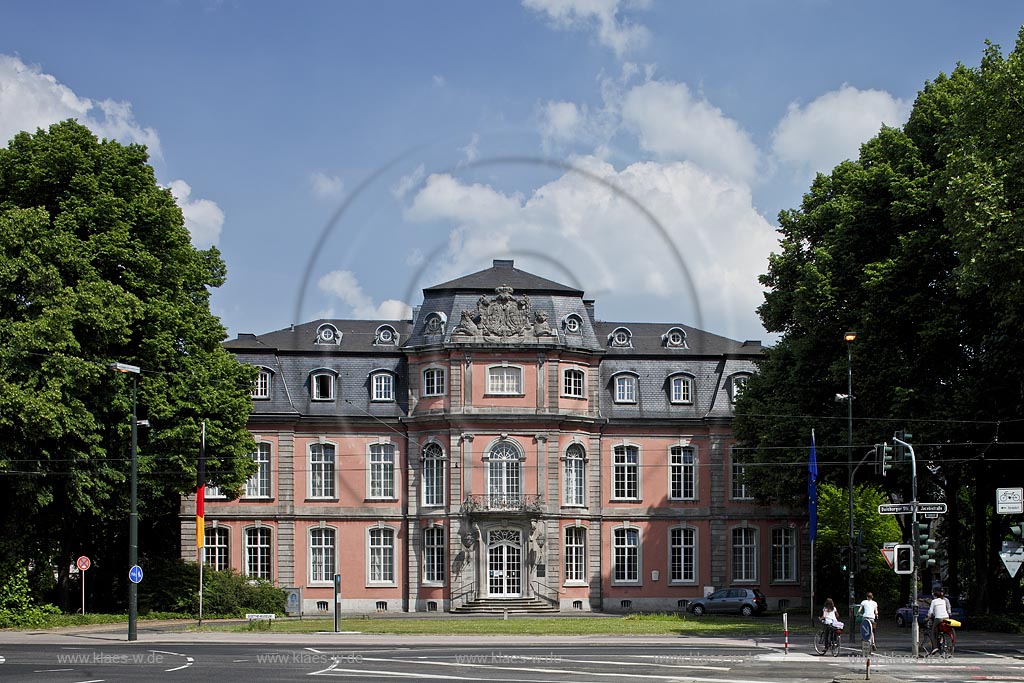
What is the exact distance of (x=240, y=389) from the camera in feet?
182

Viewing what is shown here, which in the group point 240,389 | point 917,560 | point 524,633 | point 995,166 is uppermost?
point 995,166

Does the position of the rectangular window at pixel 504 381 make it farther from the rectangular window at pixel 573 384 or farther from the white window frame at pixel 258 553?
the white window frame at pixel 258 553

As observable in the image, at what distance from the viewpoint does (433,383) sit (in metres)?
65.5

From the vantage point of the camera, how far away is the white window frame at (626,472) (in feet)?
224

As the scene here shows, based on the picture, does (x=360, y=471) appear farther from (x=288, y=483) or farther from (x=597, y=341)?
(x=597, y=341)

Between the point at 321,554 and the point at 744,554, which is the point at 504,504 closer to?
the point at 321,554

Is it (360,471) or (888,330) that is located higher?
(888,330)

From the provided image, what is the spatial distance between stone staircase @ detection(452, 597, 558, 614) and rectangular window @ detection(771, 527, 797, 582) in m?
13.1

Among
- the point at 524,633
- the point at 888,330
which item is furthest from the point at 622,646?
the point at 888,330

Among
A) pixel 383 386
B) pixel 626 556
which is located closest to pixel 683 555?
pixel 626 556

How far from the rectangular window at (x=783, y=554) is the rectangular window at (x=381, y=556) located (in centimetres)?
2044

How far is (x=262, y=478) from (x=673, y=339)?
23.4 m

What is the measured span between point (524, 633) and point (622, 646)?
22.0 ft

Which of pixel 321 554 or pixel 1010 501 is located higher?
pixel 1010 501
